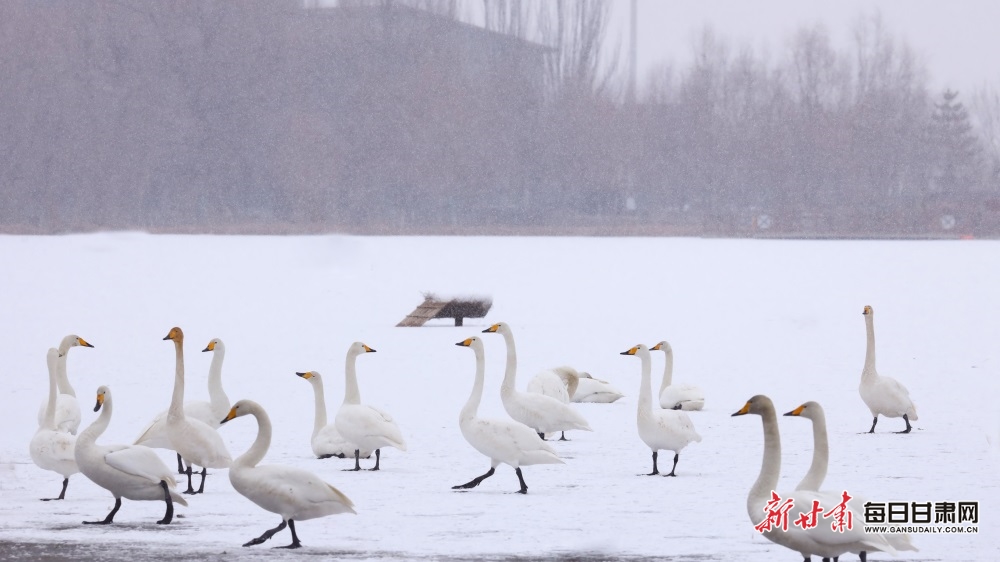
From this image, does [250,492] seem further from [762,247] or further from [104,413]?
[762,247]

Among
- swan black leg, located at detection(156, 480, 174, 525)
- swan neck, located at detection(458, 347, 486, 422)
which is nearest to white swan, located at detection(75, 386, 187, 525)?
swan black leg, located at detection(156, 480, 174, 525)

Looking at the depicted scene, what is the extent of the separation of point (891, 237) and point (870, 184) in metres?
15.0

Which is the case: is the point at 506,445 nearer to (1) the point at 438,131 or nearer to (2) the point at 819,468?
(2) the point at 819,468

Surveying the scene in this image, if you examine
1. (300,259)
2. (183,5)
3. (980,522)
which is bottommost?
(980,522)

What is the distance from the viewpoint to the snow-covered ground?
5680 mm

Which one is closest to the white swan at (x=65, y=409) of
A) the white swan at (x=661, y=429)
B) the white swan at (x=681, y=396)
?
the white swan at (x=661, y=429)

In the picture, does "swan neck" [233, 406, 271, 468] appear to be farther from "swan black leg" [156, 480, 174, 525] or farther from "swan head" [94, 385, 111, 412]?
"swan head" [94, 385, 111, 412]

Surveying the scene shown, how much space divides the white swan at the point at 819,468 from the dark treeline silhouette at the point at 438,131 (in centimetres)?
4860

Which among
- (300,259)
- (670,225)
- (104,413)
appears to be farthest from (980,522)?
(670,225)

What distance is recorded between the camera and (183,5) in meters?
60.0

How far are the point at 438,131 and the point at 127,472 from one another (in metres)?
58.5

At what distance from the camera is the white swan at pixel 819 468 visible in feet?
15.5

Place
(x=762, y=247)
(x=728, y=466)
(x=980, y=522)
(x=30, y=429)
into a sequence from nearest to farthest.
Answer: (x=980, y=522) → (x=728, y=466) → (x=30, y=429) → (x=762, y=247)

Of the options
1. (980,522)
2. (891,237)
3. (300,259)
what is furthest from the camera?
(891,237)
